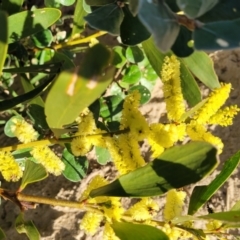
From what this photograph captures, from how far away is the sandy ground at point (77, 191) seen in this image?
4.45ft

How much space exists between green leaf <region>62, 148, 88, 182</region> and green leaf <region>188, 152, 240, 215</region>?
354 mm

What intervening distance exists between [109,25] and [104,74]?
28 cm

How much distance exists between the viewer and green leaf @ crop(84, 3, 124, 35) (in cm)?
87

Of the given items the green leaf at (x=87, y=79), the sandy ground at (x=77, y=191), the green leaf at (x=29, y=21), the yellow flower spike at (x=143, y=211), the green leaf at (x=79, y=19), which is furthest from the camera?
the sandy ground at (x=77, y=191)

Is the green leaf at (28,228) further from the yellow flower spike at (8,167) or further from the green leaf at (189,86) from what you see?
the green leaf at (189,86)

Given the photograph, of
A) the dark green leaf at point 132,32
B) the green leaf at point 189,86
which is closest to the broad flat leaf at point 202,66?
the green leaf at point 189,86

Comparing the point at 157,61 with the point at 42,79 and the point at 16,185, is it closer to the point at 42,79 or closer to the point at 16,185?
the point at 42,79

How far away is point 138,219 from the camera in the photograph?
858mm

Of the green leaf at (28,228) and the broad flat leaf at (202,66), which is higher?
the broad flat leaf at (202,66)

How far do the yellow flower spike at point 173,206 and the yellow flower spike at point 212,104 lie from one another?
158 mm

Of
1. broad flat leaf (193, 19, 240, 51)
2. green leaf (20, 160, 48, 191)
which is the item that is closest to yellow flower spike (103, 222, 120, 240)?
green leaf (20, 160, 48, 191)

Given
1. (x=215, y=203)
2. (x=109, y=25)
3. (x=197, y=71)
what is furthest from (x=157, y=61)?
(x=215, y=203)

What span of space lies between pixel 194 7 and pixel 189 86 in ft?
1.20

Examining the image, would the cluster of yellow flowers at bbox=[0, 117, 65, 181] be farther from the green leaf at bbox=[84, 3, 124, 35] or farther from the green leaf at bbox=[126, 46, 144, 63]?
the green leaf at bbox=[126, 46, 144, 63]
